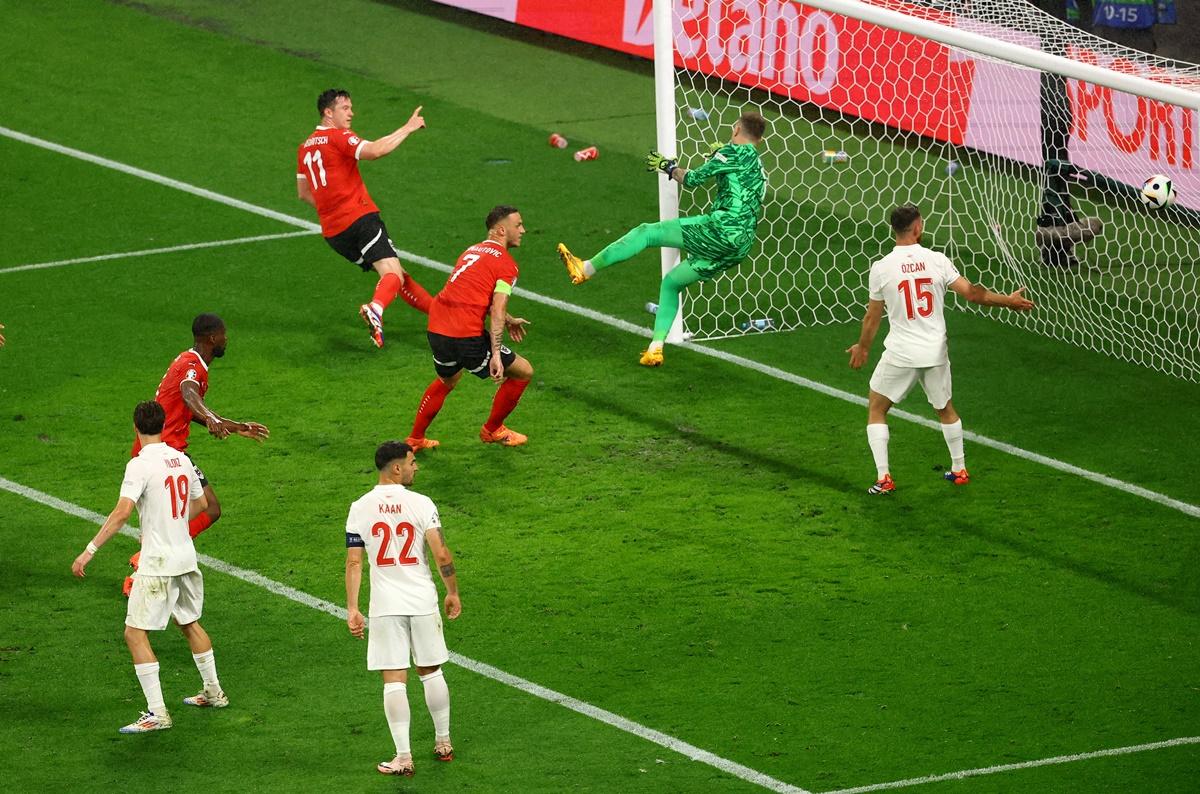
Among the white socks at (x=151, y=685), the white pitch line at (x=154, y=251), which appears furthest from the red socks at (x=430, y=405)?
the white pitch line at (x=154, y=251)

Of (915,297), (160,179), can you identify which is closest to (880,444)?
(915,297)

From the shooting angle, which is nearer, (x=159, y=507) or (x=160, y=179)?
(x=159, y=507)

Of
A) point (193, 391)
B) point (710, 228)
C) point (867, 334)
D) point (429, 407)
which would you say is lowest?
point (429, 407)

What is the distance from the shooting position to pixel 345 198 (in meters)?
14.9

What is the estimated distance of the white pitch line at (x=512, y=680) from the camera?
30.8ft

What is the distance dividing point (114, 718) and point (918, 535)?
500 cm

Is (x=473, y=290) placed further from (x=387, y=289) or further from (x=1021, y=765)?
(x=1021, y=765)

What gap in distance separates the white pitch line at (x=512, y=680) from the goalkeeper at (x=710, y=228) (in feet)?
12.7

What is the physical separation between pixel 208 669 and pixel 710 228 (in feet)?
19.1

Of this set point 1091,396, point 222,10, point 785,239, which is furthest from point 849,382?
point 222,10

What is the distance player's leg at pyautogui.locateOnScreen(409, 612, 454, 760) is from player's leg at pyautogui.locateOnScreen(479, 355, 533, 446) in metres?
4.00

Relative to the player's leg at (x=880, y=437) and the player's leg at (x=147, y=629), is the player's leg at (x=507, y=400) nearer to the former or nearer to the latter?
the player's leg at (x=880, y=437)

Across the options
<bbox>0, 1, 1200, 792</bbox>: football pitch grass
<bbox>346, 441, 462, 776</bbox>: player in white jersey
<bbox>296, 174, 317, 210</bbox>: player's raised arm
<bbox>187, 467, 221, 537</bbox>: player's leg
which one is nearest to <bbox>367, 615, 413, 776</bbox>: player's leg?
<bbox>346, 441, 462, 776</bbox>: player in white jersey

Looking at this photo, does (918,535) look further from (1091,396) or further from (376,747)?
(376,747)
